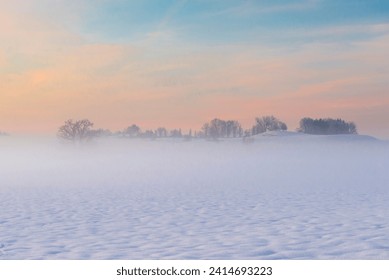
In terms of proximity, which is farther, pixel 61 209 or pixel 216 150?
pixel 216 150

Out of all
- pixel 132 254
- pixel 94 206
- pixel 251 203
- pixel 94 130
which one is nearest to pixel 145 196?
pixel 94 206

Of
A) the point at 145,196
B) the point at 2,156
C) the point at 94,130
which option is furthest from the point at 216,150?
the point at 145,196

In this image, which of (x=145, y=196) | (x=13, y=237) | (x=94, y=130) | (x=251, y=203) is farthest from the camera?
(x=94, y=130)

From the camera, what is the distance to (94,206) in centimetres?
1276

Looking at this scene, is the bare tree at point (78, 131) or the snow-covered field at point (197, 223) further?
the bare tree at point (78, 131)

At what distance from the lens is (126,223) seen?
9.77 meters

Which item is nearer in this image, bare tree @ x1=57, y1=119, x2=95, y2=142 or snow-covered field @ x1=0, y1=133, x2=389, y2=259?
snow-covered field @ x1=0, y1=133, x2=389, y2=259

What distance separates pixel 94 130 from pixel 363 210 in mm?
51343

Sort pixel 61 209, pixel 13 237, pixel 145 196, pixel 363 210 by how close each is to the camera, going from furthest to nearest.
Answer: pixel 145 196 < pixel 61 209 < pixel 363 210 < pixel 13 237

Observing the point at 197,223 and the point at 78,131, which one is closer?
the point at 197,223

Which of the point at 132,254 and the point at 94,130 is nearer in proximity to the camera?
the point at 132,254

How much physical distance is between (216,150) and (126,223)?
52.2 meters
